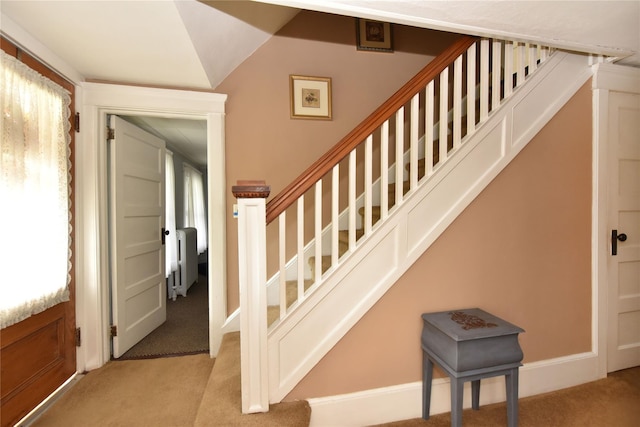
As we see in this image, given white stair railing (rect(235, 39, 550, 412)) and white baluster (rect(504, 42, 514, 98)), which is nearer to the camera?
white stair railing (rect(235, 39, 550, 412))

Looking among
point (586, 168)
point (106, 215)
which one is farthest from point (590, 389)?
point (106, 215)

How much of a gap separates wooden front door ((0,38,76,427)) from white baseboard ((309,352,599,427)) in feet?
5.25

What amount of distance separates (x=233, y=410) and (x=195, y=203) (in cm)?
488

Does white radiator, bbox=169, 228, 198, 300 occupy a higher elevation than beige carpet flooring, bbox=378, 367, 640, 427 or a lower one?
higher

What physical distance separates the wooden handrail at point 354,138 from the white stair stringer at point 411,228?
1.42 ft

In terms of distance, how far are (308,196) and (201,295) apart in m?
2.62

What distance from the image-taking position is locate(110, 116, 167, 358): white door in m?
2.11

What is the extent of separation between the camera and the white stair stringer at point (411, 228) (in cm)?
142

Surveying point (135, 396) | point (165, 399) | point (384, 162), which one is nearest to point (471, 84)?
point (384, 162)

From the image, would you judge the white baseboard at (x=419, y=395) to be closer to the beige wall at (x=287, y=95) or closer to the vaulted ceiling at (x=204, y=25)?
the beige wall at (x=287, y=95)

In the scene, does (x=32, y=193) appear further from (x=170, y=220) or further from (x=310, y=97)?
(x=170, y=220)

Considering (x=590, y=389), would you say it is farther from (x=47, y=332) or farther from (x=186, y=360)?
(x=47, y=332)

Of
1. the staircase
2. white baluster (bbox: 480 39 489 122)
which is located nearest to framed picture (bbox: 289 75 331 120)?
the staircase

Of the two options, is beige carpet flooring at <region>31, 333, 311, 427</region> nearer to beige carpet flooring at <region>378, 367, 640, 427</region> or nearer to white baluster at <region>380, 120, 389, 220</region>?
beige carpet flooring at <region>378, 367, 640, 427</region>
